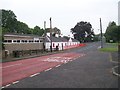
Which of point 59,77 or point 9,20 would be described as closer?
point 59,77

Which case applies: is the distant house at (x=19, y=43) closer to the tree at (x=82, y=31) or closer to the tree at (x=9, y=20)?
the tree at (x=9, y=20)

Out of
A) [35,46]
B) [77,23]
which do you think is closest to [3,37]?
[35,46]

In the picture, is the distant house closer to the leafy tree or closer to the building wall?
the building wall

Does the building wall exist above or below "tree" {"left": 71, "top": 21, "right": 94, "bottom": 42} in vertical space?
below

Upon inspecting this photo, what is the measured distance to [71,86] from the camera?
10.6 meters

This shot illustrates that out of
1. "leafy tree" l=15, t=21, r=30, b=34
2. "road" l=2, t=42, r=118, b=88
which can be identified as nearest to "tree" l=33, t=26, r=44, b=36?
"leafy tree" l=15, t=21, r=30, b=34

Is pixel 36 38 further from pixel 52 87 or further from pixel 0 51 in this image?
pixel 52 87

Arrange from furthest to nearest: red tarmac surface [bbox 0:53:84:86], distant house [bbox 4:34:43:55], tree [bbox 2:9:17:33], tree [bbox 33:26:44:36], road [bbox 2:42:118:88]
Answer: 1. tree [bbox 33:26:44:36]
2. tree [bbox 2:9:17:33]
3. distant house [bbox 4:34:43:55]
4. red tarmac surface [bbox 0:53:84:86]
5. road [bbox 2:42:118:88]

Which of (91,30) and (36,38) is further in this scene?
(91,30)

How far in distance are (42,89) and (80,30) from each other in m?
135

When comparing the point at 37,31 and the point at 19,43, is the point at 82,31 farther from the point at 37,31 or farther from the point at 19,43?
the point at 19,43

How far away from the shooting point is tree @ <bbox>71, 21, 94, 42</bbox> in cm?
14238

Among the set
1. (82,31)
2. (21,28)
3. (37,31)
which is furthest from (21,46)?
(82,31)

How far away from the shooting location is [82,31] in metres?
144
